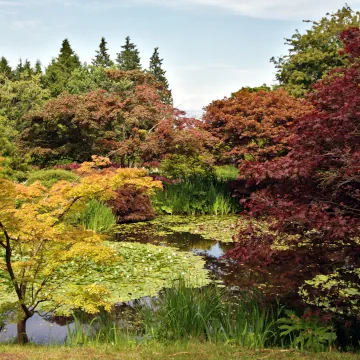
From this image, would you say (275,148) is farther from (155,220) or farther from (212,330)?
(212,330)

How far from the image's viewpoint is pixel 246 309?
5305 millimetres

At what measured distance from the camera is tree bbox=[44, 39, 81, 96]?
33781 mm

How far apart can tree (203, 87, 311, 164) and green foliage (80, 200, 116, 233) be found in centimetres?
496

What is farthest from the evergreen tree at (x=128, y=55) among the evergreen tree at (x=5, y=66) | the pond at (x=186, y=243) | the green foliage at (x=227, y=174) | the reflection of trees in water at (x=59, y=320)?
the reflection of trees in water at (x=59, y=320)

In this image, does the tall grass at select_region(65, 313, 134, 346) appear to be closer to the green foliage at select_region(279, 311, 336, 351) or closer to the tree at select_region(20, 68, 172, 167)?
the green foliage at select_region(279, 311, 336, 351)

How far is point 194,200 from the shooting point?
14938 mm

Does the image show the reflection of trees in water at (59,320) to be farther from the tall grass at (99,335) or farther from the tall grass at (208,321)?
the tall grass at (208,321)

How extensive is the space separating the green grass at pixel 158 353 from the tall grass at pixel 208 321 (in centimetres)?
27

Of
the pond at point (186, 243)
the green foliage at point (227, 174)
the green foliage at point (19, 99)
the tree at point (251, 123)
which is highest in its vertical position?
the green foliage at point (19, 99)

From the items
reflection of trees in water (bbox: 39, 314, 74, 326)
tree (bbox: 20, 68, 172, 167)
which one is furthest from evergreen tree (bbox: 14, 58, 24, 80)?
reflection of trees in water (bbox: 39, 314, 74, 326)

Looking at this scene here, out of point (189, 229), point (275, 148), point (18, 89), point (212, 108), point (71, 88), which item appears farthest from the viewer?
point (71, 88)

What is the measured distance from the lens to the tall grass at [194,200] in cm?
1479

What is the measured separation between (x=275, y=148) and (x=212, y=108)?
2785 millimetres

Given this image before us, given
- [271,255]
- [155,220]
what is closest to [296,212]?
[271,255]
